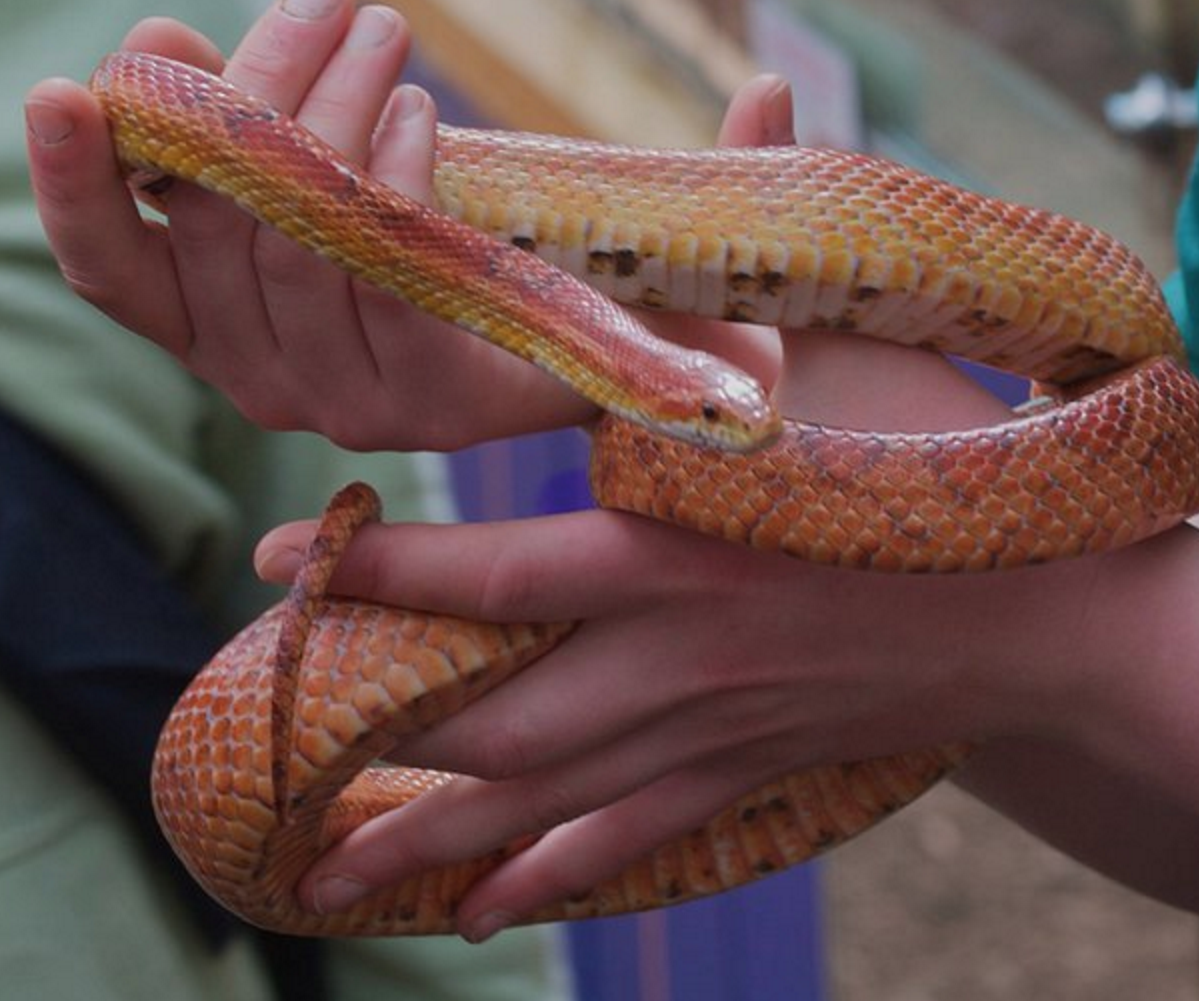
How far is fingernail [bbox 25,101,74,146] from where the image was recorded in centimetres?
136

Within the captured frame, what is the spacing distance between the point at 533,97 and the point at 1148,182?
3.44m

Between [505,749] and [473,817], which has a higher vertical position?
[505,749]

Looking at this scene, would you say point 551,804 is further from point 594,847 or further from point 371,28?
point 371,28

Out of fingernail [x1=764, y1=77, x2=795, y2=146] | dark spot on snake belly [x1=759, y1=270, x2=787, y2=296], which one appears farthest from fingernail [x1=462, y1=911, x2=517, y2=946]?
fingernail [x1=764, y1=77, x2=795, y2=146]

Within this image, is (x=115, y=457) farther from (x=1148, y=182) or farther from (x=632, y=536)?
(x=1148, y=182)

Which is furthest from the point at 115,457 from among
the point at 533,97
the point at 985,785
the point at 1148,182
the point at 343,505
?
the point at 1148,182

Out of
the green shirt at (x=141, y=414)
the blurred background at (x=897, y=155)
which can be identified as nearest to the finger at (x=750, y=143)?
the green shirt at (x=141, y=414)

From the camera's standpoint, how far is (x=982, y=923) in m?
4.75

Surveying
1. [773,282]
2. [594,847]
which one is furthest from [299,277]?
[594,847]

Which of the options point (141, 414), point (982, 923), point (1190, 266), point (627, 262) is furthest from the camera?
point (982, 923)

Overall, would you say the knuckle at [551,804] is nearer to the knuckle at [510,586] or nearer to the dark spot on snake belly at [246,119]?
the knuckle at [510,586]

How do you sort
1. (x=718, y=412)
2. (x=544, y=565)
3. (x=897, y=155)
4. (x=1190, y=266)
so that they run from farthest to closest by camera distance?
(x=897, y=155), (x=1190, y=266), (x=544, y=565), (x=718, y=412)

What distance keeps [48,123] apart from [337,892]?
2.14ft

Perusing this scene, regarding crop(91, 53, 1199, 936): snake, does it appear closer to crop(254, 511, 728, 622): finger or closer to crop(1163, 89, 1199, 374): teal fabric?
crop(254, 511, 728, 622): finger
